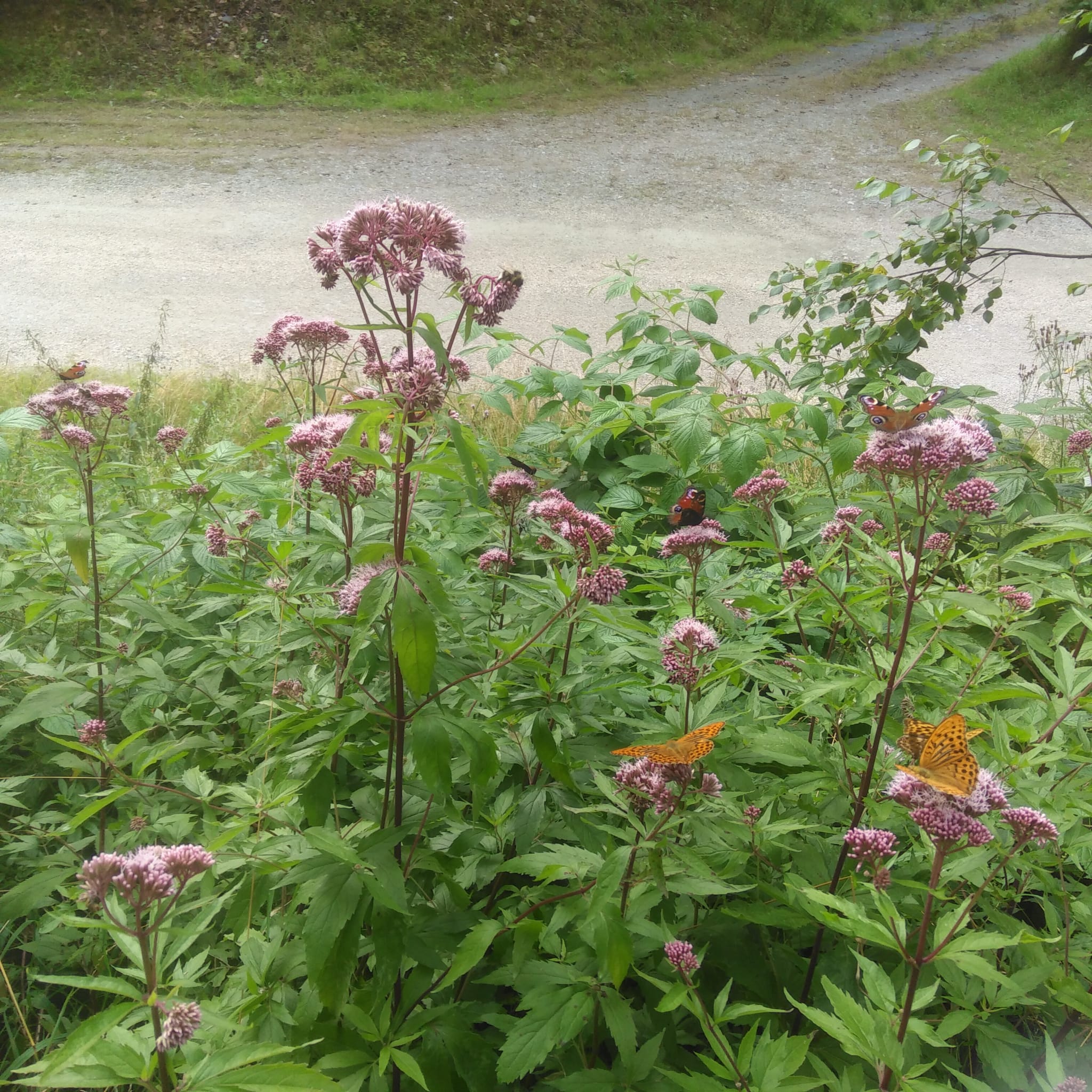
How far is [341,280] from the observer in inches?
335

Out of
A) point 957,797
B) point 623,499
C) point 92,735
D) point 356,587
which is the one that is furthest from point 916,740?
point 623,499

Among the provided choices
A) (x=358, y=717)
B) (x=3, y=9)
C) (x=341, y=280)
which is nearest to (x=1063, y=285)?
(x=341, y=280)

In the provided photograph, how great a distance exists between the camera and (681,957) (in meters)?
1.63

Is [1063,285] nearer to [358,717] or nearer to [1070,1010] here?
[1070,1010]

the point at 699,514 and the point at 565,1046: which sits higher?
the point at 699,514

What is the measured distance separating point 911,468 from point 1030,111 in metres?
14.8

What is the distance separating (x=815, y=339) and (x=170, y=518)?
3.59 m

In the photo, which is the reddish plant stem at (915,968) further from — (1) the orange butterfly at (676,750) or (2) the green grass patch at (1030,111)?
(2) the green grass patch at (1030,111)

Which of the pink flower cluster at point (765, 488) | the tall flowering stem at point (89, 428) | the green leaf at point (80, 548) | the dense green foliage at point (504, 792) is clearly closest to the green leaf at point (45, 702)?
the dense green foliage at point (504, 792)

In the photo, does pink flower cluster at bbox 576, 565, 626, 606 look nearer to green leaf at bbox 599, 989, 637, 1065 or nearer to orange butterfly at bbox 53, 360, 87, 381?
green leaf at bbox 599, 989, 637, 1065

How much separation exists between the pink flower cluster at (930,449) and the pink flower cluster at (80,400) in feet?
8.54

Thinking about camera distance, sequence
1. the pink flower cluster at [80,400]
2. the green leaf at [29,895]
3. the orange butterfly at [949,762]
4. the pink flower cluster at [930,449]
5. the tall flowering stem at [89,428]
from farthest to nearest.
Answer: the pink flower cluster at [80,400], the tall flowering stem at [89,428], the green leaf at [29,895], the pink flower cluster at [930,449], the orange butterfly at [949,762]

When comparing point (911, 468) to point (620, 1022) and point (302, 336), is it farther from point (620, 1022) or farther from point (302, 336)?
point (302, 336)

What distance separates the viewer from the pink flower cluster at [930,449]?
1927 millimetres
